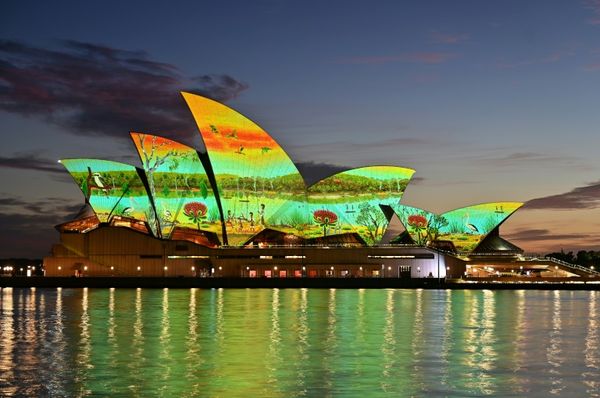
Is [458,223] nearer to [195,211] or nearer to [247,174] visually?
[247,174]

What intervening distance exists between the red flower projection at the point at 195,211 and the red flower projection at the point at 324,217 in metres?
9.01

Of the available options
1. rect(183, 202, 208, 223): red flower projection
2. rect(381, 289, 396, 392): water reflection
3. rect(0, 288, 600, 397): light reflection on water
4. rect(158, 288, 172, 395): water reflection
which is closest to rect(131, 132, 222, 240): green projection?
rect(183, 202, 208, 223): red flower projection

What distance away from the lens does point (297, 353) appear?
966 inches

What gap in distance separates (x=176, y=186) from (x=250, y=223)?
662cm

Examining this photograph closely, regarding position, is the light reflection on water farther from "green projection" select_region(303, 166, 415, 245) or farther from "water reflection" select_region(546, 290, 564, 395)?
"green projection" select_region(303, 166, 415, 245)

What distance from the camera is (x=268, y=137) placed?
248ft

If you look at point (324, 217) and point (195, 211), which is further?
point (324, 217)

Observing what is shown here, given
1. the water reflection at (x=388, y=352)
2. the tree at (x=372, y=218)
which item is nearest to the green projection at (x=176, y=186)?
the tree at (x=372, y=218)

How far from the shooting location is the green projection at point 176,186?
7719 cm

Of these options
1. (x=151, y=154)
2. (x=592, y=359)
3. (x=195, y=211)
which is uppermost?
(x=151, y=154)

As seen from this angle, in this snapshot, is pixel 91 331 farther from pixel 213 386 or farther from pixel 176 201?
pixel 176 201

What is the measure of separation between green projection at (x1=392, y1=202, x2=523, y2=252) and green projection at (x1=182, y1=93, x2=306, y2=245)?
907 centimetres

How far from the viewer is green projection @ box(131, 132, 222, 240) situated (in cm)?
7719

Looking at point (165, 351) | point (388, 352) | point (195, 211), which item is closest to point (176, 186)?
point (195, 211)
